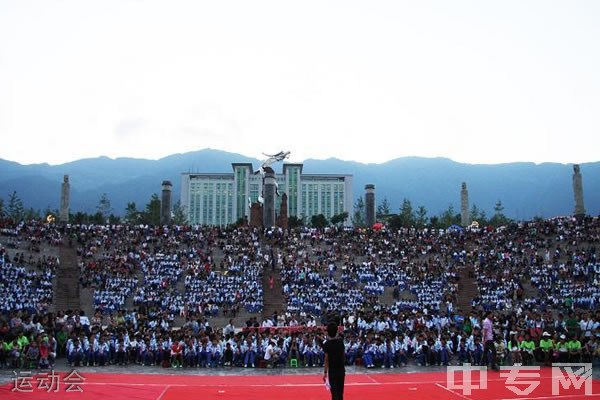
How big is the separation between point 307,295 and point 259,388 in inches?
694

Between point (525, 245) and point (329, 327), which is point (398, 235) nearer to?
point (525, 245)

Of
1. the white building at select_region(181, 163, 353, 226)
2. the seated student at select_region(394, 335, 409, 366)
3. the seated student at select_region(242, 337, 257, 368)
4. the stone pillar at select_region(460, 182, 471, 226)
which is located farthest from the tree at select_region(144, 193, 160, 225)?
the seated student at select_region(394, 335, 409, 366)

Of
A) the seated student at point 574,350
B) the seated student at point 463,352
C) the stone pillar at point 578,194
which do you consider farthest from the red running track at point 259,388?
the stone pillar at point 578,194

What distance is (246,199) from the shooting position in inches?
4747

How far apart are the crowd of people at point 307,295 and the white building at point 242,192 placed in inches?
3049

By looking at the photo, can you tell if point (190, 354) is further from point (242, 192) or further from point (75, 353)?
point (242, 192)

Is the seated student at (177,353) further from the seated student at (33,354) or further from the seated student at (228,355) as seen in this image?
the seated student at (33,354)

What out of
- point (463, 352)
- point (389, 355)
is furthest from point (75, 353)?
point (463, 352)

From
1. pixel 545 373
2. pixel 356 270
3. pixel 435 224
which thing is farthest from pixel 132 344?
pixel 435 224

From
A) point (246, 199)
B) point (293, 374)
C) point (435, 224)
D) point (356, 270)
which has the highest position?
point (246, 199)

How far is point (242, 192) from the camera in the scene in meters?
121

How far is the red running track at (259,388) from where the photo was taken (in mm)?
10258

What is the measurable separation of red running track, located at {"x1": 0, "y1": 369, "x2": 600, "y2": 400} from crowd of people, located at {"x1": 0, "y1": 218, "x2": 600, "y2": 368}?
170 cm

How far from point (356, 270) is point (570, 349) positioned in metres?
17.8
